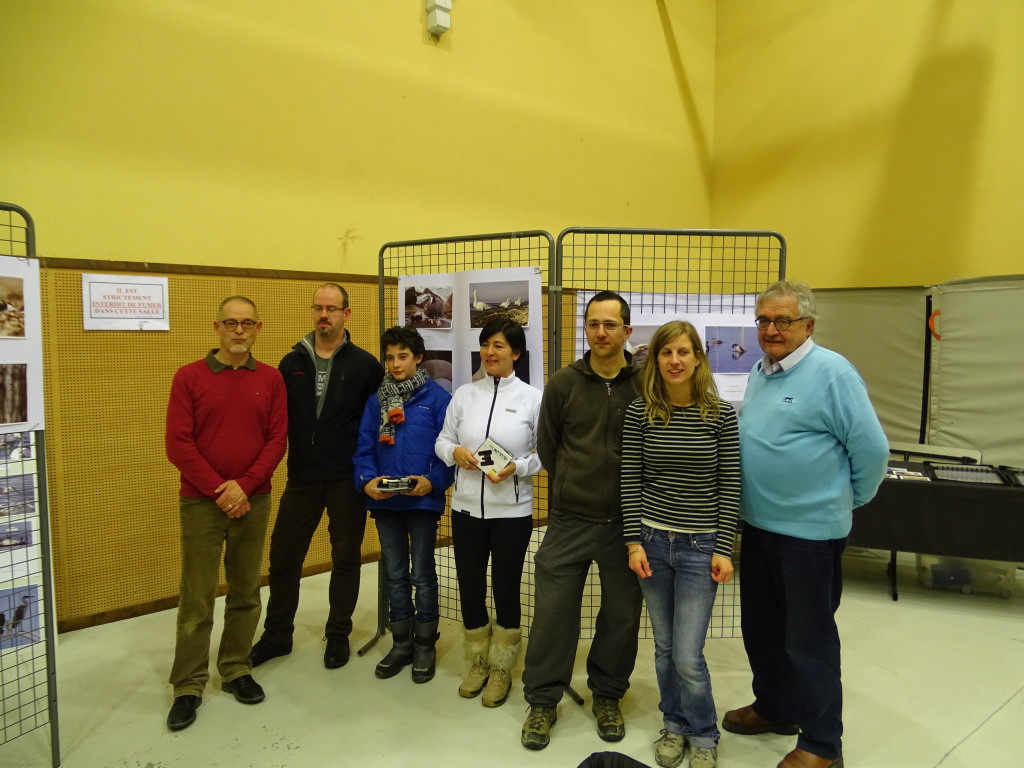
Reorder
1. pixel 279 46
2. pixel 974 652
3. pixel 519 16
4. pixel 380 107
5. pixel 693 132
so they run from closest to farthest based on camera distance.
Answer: pixel 974 652 < pixel 279 46 < pixel 380 107 < pixel 519 16 < pixel 693 132

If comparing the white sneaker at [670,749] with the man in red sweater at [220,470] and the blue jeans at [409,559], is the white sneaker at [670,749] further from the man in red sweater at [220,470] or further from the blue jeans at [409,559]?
the man in red sweater at [220,470]

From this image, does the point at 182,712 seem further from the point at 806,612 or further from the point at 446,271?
the point at 446,271

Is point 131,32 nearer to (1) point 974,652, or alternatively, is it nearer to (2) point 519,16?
(2) point 519,16

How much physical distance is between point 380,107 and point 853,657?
14.1 ft

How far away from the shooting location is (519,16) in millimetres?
5117

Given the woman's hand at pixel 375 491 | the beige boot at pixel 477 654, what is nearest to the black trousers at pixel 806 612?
the beige boot at pixel 477 654

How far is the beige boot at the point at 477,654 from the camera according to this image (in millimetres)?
2840

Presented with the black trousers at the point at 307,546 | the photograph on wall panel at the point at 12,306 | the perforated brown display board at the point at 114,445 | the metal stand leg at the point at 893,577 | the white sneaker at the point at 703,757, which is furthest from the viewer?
the metal stand leg at the point at 893,577

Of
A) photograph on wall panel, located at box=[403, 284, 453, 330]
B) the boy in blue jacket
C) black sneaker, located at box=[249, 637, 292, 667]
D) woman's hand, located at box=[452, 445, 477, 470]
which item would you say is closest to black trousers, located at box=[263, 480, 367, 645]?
black sneaker, located at box=[249, 637, 292, 667]

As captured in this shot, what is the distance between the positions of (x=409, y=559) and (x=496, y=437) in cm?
77

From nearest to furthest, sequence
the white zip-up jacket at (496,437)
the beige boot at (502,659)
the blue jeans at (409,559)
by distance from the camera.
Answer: the white zip-up jacket at (496,437) → the beige boot at (502,659) → the blue jeans at (409,559)

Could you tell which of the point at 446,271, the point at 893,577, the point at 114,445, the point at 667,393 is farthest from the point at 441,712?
the point at 893,577

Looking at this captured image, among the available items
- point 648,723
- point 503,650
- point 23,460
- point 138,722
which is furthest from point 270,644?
point 648,723

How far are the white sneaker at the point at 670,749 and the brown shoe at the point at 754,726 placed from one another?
0.98 feet
